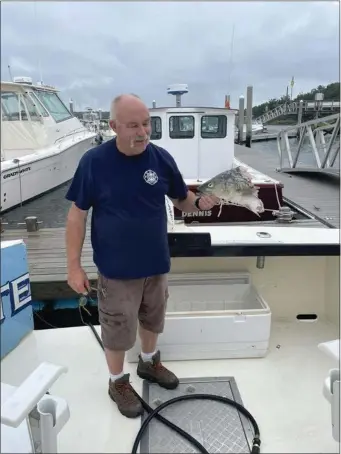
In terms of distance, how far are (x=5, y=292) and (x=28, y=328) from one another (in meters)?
0.41

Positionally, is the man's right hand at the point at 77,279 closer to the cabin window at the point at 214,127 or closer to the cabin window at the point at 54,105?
the cabin window at the point at 214,127

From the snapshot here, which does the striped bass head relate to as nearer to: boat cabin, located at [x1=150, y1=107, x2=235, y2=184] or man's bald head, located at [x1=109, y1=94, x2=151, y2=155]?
man's bald head, located at [x1=109, y1=94, x2=151, y2=155]

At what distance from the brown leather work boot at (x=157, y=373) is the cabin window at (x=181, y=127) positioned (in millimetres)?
6024

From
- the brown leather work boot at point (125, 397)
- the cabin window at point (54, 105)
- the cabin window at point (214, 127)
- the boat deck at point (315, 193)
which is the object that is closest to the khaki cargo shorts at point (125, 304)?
the brown leather work boot at point (125, 397)

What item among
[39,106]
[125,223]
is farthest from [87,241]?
[39,106]

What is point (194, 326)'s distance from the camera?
6.83 feet

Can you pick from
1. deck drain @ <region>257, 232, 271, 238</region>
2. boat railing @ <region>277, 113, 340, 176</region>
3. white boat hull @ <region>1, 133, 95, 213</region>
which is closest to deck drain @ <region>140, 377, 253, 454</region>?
deck drain @ <region>257, 232, 271, 238</region>

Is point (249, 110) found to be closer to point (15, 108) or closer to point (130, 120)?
point (15, 108)

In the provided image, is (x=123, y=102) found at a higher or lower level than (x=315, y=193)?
higher

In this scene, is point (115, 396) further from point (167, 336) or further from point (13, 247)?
point (13, 247)

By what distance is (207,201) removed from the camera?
5.92 ft

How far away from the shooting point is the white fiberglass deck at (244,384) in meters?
1.62

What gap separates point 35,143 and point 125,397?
7.48 m

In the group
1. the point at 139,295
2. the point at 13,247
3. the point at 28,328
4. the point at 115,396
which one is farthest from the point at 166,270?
the point at 28,328
